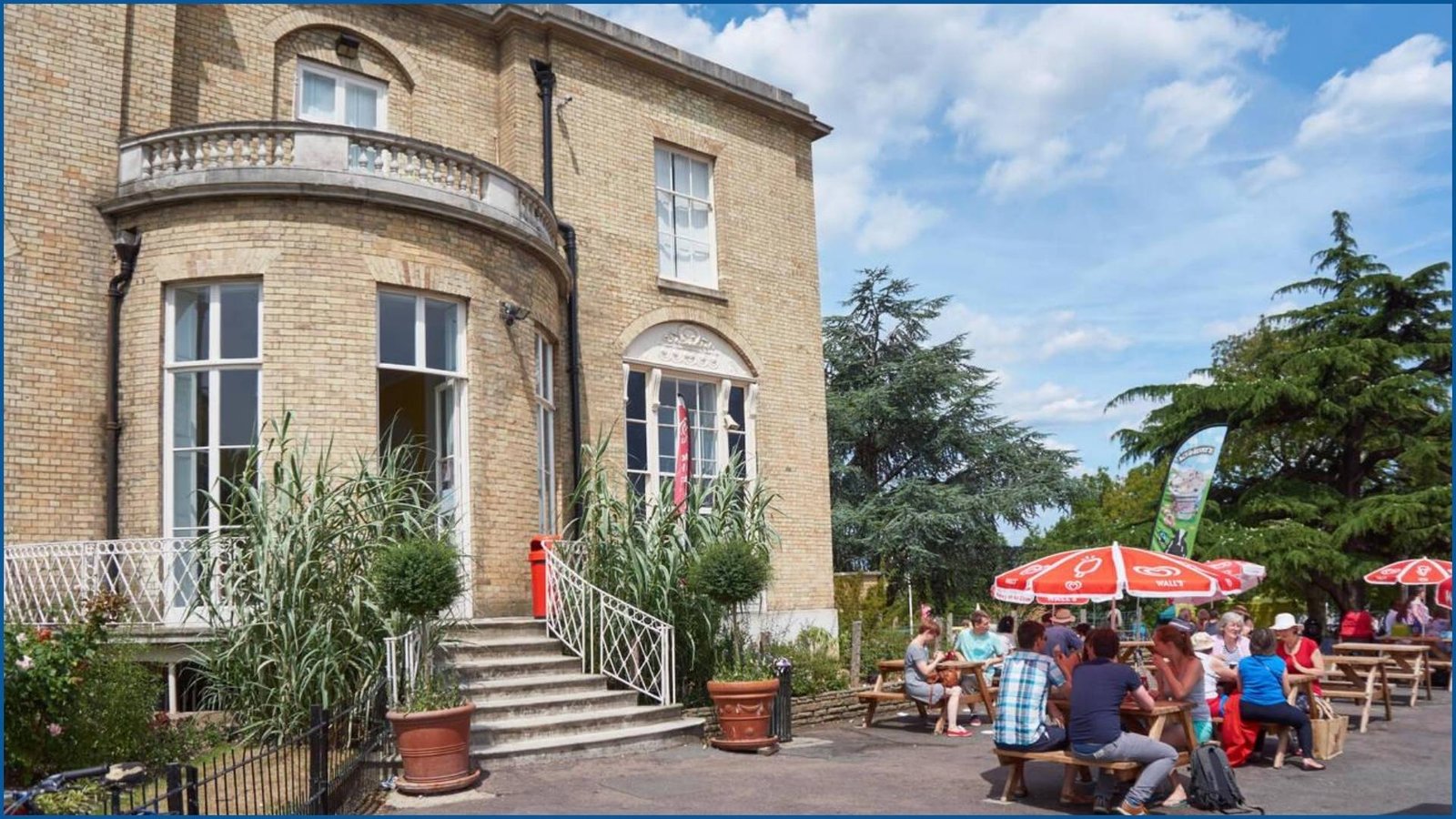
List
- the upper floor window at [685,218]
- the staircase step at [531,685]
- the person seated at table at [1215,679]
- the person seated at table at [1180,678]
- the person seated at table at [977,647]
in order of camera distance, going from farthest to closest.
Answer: the upper floor window at [685,218] → the person seated at table at [977,647] → the staircase step at [531,685] → the person seated at table at [1215,679] → the person seated at table at [1180,678]

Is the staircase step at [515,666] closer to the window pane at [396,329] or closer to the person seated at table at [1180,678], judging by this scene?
the window pane at [396,329]

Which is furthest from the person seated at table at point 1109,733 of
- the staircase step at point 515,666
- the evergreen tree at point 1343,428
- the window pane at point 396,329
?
the evergreen tree at point 1343,428

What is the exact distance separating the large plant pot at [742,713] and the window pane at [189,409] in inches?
230

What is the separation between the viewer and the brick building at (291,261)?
1171cm

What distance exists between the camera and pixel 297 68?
1461cm

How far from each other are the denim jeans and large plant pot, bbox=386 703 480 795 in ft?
15.1

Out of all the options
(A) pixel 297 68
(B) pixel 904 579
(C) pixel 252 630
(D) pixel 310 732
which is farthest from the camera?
(B) pixel 904 579

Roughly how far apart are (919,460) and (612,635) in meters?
23.2

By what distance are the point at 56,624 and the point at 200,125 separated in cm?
517

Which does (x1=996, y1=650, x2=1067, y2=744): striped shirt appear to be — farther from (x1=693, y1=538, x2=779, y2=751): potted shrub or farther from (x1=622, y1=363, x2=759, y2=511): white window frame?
(x1=622, y1=363, x2=759, y2=511): white window frame

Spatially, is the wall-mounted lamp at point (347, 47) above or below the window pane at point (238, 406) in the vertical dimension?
above

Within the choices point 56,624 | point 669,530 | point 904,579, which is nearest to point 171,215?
point 56,624

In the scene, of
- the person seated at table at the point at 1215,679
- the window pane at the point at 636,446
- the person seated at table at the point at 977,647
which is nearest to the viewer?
the person seated at table at the point at 1215,679

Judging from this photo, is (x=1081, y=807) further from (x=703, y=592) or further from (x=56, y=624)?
(x=56, y=624)
